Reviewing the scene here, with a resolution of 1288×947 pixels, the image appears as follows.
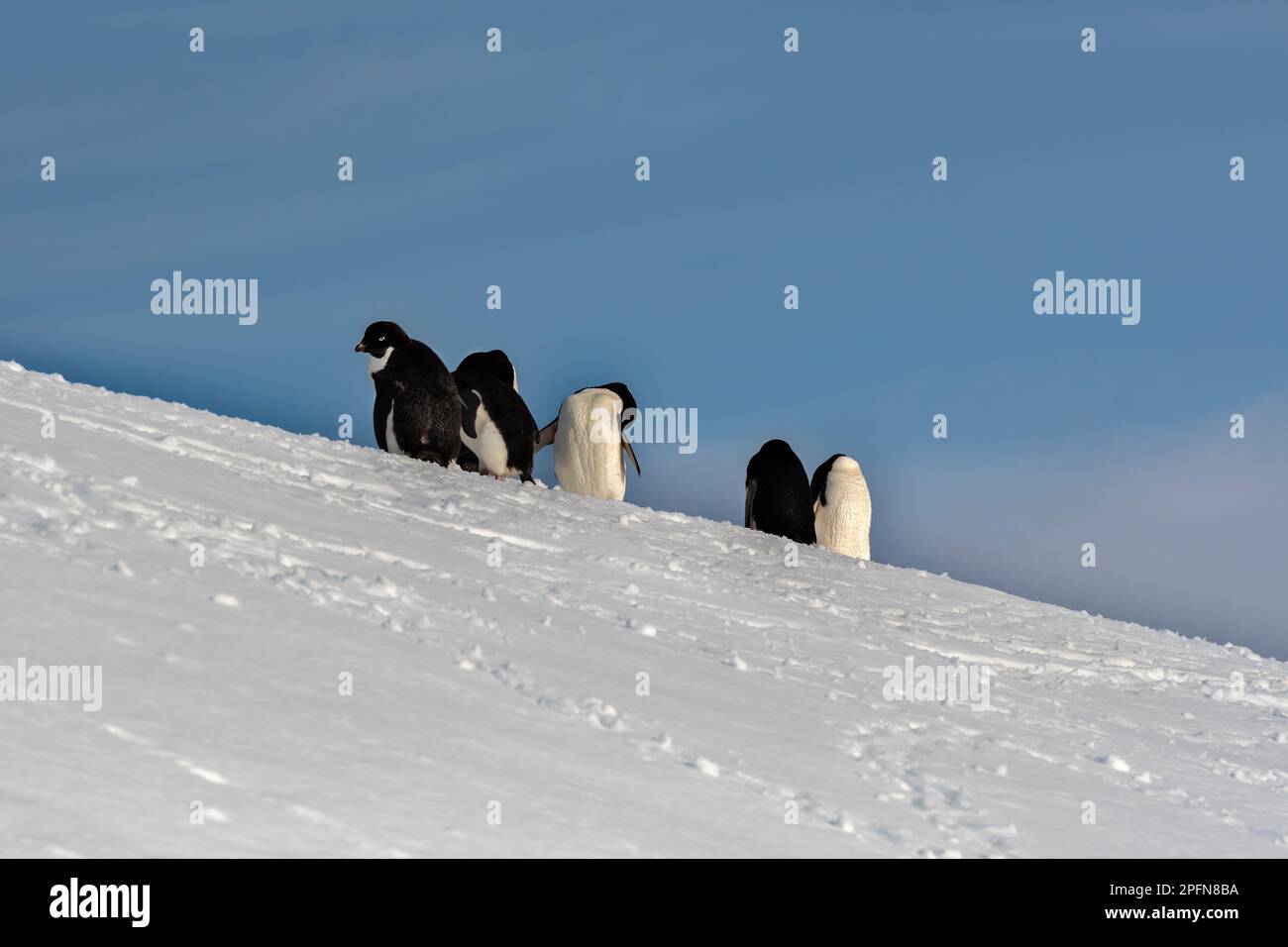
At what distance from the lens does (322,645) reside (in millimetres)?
4855

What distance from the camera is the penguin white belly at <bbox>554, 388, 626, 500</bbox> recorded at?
11.6 m

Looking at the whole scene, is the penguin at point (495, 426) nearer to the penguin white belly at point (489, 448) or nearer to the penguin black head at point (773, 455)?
the penguin white belly at point (489, 448)

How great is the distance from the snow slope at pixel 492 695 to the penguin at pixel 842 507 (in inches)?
116

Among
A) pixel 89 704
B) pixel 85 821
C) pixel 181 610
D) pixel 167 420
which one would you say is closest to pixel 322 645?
pixel 181 610

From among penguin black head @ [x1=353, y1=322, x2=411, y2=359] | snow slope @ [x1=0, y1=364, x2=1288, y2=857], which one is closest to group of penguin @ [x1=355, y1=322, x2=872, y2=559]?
penguin black head @ [x1=353, y1=322, x2=411, y2=359]

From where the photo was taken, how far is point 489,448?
405 inches

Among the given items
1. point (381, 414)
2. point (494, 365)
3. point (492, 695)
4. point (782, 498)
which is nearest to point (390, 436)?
point (381, 414)

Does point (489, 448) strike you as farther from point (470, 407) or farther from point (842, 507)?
point (842, 507)

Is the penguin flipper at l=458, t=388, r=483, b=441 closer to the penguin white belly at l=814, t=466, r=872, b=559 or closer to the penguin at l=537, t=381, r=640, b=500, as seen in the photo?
the penguin at l=537, t=381, r=640, b=500

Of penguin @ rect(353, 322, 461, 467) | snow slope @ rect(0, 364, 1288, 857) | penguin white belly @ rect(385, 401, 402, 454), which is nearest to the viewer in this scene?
snow slope @ rect(0, 364, 1288, 857)

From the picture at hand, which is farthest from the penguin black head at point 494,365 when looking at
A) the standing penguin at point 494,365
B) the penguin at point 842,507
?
the penguin at point 842,507

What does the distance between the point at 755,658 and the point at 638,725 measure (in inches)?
69.0

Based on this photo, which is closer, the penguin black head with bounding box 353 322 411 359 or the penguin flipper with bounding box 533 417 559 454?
the penguin black head with bounding box 353 322 411 359
